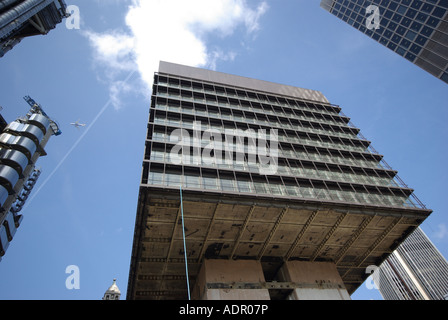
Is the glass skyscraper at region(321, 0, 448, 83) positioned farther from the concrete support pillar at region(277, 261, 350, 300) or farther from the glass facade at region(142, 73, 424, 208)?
the concrete support pillar at region(277, 261, 350, 300)

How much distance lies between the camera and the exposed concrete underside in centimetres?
2062

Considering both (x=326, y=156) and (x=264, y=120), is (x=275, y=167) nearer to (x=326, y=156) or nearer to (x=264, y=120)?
(x=326, y=156)

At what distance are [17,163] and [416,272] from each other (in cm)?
14169

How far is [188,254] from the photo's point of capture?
2322 centimetres

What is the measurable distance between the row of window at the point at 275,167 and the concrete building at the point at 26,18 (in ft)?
78.8

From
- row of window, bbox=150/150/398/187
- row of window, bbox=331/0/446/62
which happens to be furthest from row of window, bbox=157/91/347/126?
row of window, bbox=331/0/446/62

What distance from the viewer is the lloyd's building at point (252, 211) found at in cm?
2114

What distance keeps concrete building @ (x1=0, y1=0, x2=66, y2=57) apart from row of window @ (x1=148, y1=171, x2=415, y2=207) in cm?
2585

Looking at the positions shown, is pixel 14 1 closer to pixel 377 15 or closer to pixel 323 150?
pixel 323 150

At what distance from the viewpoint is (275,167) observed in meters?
25.6

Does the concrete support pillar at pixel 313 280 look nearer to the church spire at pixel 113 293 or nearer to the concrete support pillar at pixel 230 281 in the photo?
the concrete support pillar at pixel 230 281

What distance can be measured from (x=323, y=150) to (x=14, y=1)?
1523 inches

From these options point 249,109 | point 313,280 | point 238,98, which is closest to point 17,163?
point 238,98

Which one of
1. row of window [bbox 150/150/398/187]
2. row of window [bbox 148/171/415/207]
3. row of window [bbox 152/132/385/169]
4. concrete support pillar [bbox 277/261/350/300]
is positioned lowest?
concrete support pillar [bbox 277/261/350/300]
